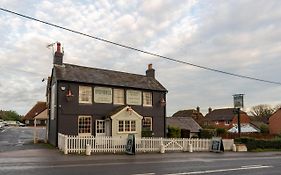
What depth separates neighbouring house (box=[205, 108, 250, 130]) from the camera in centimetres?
Answer: 9594

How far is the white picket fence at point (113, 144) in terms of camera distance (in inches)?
945

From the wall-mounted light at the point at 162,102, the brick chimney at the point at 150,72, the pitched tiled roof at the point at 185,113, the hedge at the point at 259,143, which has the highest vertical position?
the brick chimney at the point at 150,72

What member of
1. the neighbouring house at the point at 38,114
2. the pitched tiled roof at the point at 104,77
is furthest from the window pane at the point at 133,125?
the neighbouring house at the point at 38,114

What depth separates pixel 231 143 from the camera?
32906mm

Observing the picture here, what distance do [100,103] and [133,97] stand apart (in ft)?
12.4

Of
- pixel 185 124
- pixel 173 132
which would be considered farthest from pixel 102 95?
pixel 185 124

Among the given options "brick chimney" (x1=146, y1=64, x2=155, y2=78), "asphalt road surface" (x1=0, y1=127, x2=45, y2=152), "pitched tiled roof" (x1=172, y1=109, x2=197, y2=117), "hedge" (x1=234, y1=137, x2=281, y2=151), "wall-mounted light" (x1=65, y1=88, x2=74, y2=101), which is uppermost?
"brick chimney" (x1=146, y1=64, x2=155, y2=78)

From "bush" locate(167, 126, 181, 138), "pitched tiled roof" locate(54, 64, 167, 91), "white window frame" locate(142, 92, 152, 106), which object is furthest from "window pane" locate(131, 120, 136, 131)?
"bush" locate(167, 126, 181, 138)

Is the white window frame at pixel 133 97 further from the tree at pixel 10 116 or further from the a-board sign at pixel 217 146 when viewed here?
the tree at pixel 10 116

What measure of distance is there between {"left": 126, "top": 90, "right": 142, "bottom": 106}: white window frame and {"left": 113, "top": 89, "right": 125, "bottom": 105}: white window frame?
1.73 feet

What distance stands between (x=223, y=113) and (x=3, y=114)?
3027 inches

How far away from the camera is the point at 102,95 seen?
1282 inches

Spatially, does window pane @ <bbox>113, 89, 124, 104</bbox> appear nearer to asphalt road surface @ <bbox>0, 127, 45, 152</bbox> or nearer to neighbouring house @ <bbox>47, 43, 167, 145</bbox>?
neighbouring house @ <bbox>47, 43, 167, 145</bbox>

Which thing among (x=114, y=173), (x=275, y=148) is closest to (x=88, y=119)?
(x=114, y=173)
